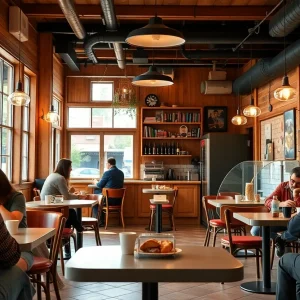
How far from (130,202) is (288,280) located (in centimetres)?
816

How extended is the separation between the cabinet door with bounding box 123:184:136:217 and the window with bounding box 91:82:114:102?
7.59 ft

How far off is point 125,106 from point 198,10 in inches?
172

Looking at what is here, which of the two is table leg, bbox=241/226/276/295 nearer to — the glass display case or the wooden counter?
the glass display case

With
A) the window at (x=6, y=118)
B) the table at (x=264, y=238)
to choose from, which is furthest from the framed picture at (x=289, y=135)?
the window at (x=6, y=118)

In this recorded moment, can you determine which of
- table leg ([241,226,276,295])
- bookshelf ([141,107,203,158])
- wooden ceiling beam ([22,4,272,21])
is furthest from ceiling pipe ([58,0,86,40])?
table leg ([241,226,276,295])

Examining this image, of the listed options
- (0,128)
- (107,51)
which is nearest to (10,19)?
(0,128)

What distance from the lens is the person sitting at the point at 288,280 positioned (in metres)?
3.55

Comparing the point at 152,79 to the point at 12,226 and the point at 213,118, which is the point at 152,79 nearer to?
the point at 12,226

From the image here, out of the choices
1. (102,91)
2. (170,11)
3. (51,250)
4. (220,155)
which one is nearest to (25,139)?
(170,11)

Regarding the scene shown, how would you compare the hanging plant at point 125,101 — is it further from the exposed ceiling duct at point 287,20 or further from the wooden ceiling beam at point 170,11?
the exposed ceiling duct at point 287,20

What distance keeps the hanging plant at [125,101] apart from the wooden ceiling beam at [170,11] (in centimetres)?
391

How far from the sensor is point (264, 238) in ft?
16.4

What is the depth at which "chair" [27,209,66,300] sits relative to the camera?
3.89 m

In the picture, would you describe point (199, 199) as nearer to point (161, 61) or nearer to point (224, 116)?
point (224, 116)
